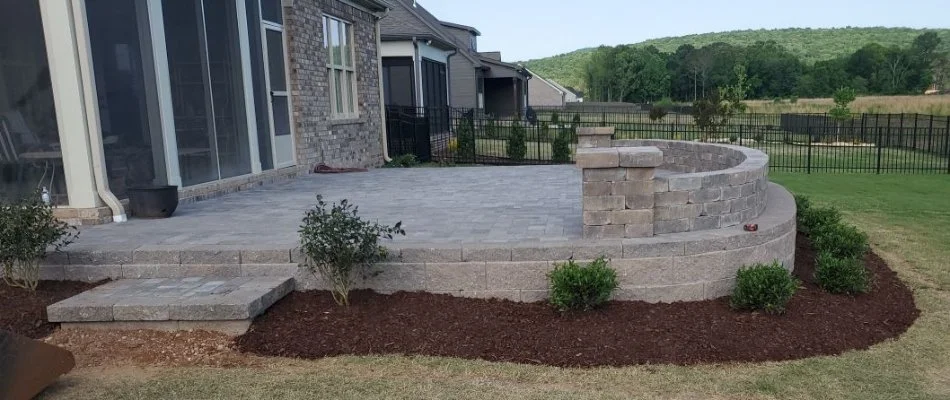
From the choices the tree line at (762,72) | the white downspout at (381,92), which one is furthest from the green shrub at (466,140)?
the tree line at (762,72)

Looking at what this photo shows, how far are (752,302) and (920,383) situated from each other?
1.09m

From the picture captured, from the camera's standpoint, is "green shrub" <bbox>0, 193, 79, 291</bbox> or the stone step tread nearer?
the stone step tread

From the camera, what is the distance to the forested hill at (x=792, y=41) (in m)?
102

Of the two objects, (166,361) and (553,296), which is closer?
(166,361)

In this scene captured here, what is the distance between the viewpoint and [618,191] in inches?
190

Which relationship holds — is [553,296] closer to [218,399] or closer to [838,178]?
[218,399]

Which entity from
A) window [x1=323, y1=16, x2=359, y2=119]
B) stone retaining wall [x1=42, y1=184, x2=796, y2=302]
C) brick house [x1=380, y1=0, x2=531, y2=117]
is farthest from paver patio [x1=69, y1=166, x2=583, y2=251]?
brick house [x1=380, y1=0, x2=531, y2=117]

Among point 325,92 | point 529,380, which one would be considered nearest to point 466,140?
point 325,92

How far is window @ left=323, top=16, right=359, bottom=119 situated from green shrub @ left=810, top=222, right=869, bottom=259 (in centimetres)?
838

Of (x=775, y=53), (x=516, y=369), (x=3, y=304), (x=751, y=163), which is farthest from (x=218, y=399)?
(x=775, y=53)

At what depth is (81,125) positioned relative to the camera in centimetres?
604

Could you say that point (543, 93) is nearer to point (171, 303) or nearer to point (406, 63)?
point (406, 63)

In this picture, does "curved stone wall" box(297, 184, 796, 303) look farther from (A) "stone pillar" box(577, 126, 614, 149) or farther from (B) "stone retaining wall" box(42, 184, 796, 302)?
(A) "stone pillar" box(577, 126, 614, 149)

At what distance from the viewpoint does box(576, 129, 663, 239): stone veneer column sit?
4699 mm
